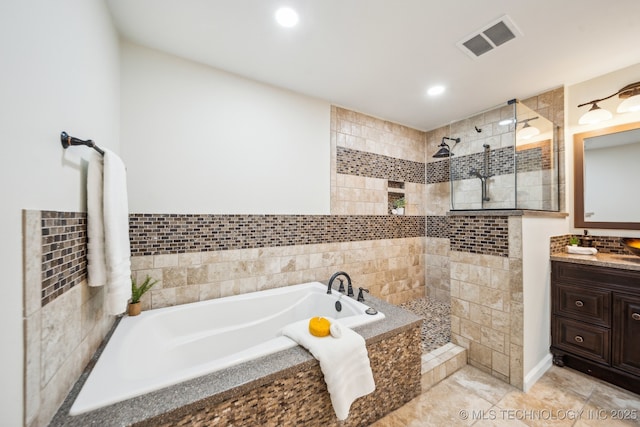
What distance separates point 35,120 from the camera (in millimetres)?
845

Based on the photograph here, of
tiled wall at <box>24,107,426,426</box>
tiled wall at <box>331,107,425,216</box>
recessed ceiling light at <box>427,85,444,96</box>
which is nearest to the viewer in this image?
tiled wall at <box>24,107,426,426</box>

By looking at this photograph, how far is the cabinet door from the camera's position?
1812 millimetres

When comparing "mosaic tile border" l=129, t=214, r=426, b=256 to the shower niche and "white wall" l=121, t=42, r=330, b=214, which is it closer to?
"white wall" l=121, t=42, r=330, b=214

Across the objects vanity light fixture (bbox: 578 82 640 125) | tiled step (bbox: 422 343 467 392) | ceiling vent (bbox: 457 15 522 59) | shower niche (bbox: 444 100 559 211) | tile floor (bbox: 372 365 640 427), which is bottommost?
tile floor (bbox: 372 365 640 427)

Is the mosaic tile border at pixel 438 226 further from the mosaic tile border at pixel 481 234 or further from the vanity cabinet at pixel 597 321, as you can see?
the vanity cabinet at pixel 597 321

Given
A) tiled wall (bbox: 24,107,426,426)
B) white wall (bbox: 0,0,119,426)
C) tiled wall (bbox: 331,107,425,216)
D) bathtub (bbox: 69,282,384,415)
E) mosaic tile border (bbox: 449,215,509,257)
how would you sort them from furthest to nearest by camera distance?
tiled wall (bbox: 331,107,425,216) < mosaic tile border (bbox: 449,215,509,257) < bathtub (bbox: 69,282,384,415) < tiled wall (bbox: 24,107,426,426) < white wall (bbox: 0,0,119,426)

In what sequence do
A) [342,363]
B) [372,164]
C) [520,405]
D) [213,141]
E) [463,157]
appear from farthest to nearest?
[372,164] < [463,157] < [213,141] < [520,405] < [342,363]

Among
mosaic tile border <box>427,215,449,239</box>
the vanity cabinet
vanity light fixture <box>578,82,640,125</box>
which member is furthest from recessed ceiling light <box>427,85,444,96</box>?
the vanity cabinet

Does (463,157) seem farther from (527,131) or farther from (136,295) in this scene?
(136,295)

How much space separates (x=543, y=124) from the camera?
8.11 feet

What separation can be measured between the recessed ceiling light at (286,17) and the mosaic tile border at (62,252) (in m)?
1.64

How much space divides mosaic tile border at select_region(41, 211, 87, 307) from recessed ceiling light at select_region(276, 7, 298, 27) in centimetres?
164

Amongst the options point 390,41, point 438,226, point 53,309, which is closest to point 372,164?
point 438,226

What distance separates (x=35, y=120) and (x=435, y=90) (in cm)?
299
